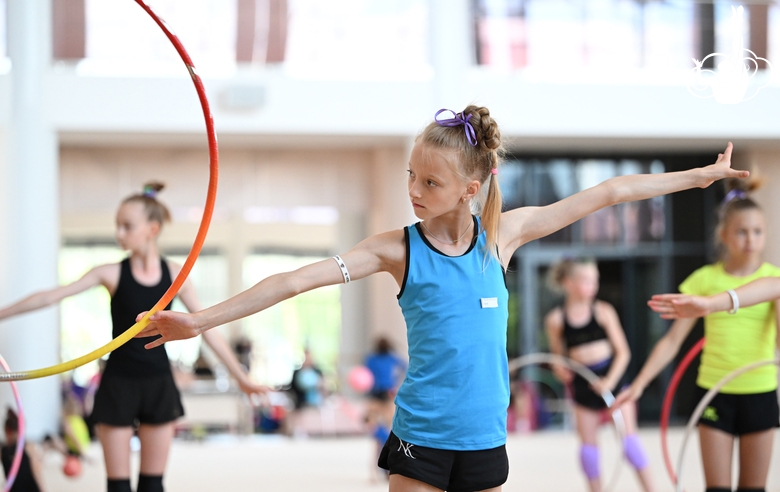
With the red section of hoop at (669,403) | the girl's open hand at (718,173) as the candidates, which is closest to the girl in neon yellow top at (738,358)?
the red section of hoop at (669,403)

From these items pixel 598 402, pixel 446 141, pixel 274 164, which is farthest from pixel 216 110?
pixel 446 141

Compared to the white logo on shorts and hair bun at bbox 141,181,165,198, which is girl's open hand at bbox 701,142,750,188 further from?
hair bun at bbox 141,181,165,198

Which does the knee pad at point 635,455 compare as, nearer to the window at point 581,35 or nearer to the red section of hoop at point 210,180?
the red section of hoop at point 210,180

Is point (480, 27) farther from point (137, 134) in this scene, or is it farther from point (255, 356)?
point (255, 356)

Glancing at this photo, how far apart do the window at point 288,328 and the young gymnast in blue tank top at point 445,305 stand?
1224 centimetres

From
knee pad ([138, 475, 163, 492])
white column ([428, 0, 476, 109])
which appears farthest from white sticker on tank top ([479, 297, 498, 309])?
white column ([428, 0, 476, 109])

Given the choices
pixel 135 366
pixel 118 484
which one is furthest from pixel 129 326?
pixel 118 484

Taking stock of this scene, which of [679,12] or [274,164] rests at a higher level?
[679,12]

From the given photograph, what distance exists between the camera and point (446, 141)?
6.81 feet

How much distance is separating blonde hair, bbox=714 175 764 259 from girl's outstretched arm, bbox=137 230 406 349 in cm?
170

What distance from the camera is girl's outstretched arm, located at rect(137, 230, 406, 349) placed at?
6.37 ft

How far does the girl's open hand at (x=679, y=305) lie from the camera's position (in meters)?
2.43

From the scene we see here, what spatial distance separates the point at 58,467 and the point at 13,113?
3.24 meters

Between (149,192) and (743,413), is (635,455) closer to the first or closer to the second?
(743,413)
